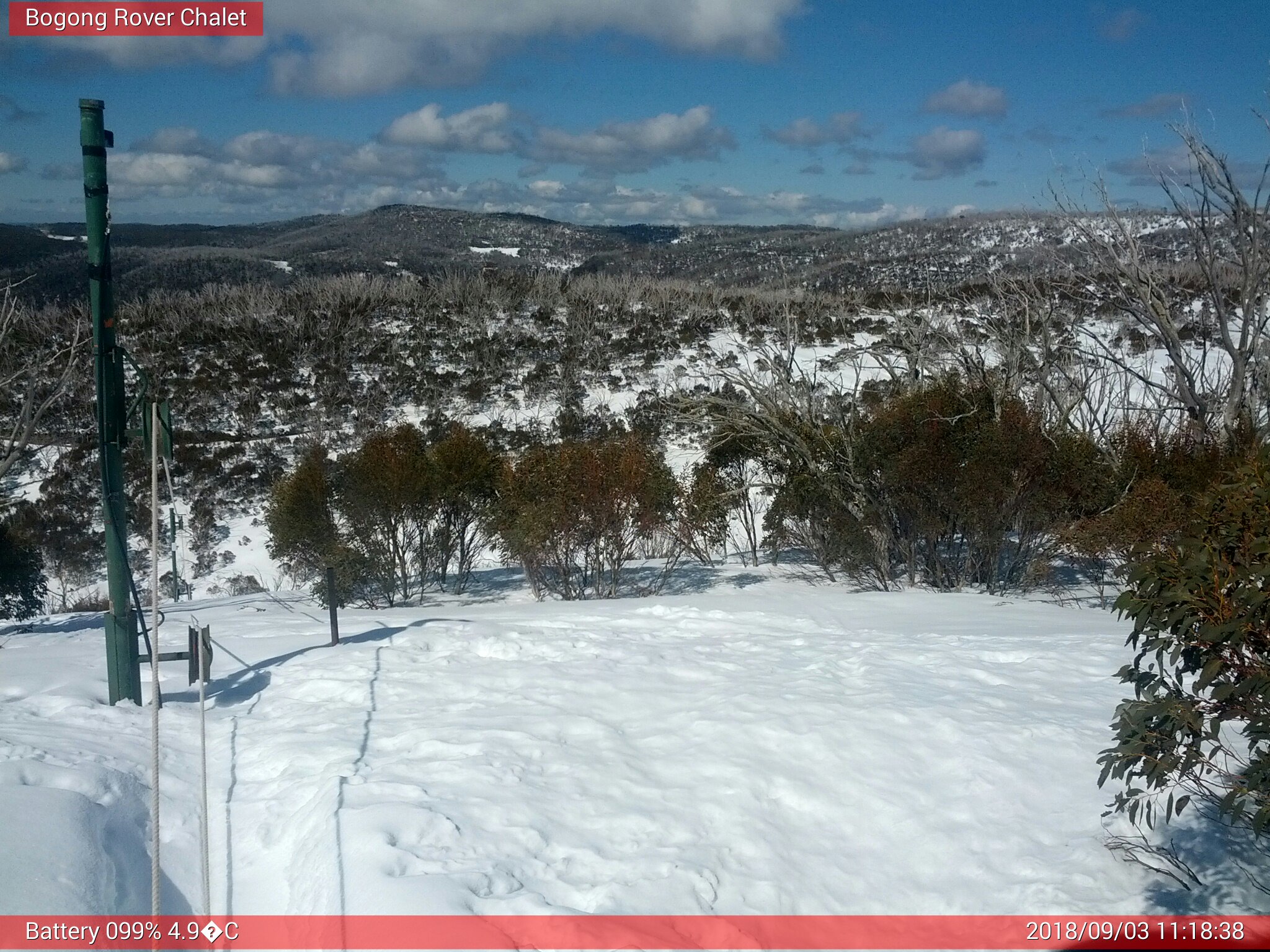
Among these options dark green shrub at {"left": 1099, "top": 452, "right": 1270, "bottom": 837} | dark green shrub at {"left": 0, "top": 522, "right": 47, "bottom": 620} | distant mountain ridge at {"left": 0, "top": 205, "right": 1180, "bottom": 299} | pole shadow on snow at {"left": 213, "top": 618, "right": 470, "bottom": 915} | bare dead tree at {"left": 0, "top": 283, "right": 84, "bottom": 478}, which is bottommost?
dark green shrub at {"left": 0, "top": 522, "right": 47, "bottom": 620}

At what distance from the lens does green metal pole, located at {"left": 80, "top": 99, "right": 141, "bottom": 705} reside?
588 centimetres

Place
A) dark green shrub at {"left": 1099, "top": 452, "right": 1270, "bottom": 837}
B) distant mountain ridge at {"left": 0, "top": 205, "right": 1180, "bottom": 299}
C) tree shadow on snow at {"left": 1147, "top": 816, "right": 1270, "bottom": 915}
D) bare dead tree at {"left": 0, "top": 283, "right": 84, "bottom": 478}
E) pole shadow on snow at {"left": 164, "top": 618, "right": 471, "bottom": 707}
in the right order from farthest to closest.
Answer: distant mountain ridge at {"left": 0, "top": 205, "right": 1180, "bottom": 299}
bare dead tree at {"left": 0, "top": 283, "right": 84, "bottom": 478}
pole shadow on snow at {"left": 164, "top": 618, "right": 471, "bottom": 707}
tree shadow on snow at {"left": 1147, "top": 816, "right": 1270, "bottom": 915}
dark green shrub at {"left": 1099, "top": 452, "right": 1270, "bottom": 837}

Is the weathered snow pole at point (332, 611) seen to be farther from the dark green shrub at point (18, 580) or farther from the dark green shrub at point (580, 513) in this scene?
the dark green shrub at point (18, 580)

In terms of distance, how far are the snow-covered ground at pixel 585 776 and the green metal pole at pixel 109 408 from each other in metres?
0.37

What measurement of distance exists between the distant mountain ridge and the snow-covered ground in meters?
30.7

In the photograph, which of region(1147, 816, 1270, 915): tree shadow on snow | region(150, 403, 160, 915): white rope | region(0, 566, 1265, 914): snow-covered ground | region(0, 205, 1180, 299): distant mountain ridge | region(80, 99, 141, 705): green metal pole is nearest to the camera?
region(150, 403, 160, 915): white rope

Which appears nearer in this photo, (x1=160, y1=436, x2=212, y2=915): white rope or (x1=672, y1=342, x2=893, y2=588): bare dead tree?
(x1=160, y1=436, x2=212, y2=915): white rope

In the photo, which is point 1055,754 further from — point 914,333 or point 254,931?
point 914,333

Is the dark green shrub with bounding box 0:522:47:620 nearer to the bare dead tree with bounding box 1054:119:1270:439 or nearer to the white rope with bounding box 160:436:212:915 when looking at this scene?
the white rope with bounding box 160:436:212:915

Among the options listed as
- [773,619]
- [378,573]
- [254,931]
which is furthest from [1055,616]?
[378,573]

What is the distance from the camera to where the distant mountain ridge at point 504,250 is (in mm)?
53594

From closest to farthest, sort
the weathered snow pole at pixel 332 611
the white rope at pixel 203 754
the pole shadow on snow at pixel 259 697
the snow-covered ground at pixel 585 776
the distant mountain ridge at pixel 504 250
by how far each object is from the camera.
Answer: the white rope at pixel 203 754
the snow-covered ground at pixel 585 776
the pole shadow on snow at pixel 259 697
the weathered snow pole at pixel 332 611
the distant mountain ridge at pixel 504 250

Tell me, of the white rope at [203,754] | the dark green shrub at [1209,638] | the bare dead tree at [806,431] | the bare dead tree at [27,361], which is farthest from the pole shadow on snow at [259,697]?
the bare dead tree at [27,361]

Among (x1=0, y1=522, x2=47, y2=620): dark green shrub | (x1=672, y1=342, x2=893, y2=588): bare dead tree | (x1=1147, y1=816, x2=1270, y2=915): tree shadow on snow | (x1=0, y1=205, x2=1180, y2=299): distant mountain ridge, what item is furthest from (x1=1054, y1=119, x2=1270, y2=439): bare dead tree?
(x1=0, y1=205, x2=1180, y2=299): distant mountain ridge
